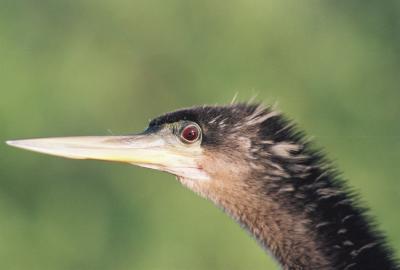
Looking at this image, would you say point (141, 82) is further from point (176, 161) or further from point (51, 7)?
point (176, 161)

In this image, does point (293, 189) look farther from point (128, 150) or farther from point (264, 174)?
point (128, 150)

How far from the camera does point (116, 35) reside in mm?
15898

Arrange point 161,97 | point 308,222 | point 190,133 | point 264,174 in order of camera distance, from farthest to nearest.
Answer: point 161,97
point 190,133
point 264,174
point 308,222

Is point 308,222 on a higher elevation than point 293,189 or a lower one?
lower

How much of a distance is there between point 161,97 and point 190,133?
9228 millimetres

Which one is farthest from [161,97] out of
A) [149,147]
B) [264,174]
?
[264,174]

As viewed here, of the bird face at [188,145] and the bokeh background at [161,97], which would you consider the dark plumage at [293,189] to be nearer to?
the bird face at [188,145]

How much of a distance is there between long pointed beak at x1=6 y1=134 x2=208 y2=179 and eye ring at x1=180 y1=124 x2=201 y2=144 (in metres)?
0.09

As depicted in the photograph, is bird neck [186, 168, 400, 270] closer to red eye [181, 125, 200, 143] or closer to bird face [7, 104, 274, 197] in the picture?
bird face [7, 104, 274, 197]

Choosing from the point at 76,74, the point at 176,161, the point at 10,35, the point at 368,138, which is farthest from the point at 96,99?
the point at 176,161

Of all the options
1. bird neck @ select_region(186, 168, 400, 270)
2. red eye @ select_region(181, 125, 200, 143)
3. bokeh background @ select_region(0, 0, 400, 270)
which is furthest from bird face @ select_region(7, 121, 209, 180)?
bokeh background @ select_region(0, 0, 400, 270)

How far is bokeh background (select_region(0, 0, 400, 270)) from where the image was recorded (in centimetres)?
1223

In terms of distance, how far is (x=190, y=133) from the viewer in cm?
610

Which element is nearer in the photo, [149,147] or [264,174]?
[264,174]
